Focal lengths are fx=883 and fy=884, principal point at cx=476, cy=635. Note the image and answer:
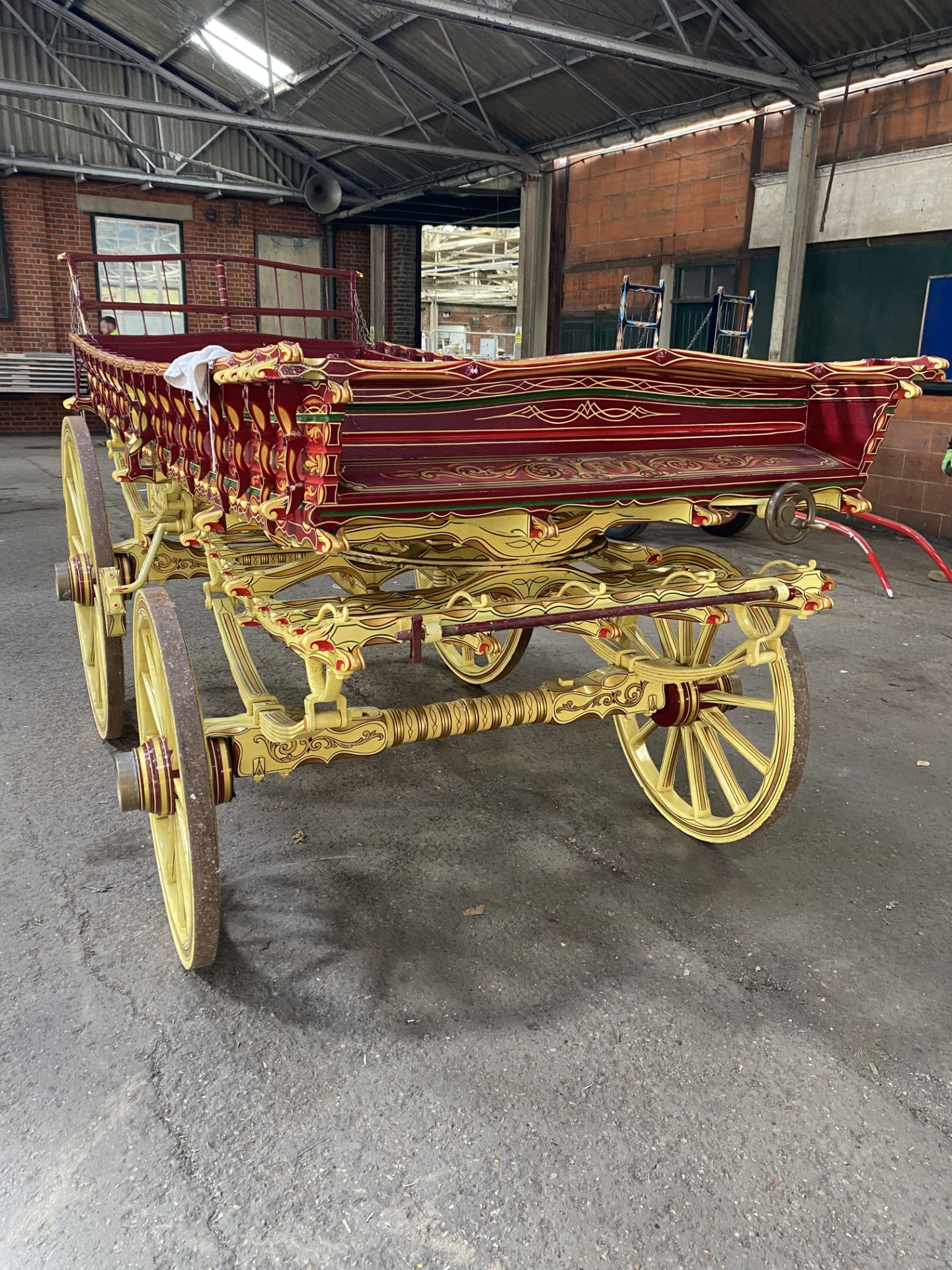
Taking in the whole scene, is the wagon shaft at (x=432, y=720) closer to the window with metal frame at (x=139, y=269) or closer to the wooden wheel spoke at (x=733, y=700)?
the wooden wheel spoke at (x=733, y=700)

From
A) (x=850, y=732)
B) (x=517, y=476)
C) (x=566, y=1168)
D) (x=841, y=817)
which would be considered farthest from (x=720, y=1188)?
(x=850, y=732)

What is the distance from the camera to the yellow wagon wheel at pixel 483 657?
11.1ft

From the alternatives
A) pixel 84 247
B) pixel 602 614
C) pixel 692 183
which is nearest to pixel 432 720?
pixel 602 614

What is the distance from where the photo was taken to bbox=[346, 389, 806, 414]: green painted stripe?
1646mm

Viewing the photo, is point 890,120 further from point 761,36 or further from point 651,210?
point 651,210

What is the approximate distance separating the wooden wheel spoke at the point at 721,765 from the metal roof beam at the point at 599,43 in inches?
209

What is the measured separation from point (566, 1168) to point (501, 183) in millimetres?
11155

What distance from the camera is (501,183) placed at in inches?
420

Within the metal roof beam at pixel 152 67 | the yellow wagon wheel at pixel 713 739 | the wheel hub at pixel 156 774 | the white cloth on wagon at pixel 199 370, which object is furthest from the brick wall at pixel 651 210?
the wheel hub at pixel 156 774

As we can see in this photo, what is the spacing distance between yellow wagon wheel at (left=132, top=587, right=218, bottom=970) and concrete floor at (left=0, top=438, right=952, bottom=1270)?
17 cm

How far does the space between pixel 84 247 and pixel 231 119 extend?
467 centimetres

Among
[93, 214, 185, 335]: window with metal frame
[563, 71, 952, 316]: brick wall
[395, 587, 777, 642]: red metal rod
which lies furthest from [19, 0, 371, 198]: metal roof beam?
[395, 587, 777, 642]: red metal rod

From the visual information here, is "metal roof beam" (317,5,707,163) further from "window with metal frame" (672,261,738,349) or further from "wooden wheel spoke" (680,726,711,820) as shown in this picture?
"wooden wheel spoke" (680,726,711,820)

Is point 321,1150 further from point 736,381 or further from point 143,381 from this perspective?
point 143,381
